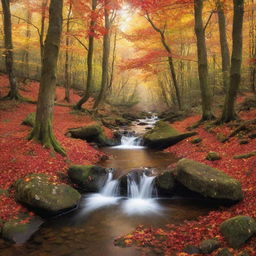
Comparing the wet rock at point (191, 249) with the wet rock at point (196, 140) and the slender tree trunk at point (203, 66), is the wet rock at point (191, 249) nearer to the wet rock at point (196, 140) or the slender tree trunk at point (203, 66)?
the wet rock at point (196, 140)

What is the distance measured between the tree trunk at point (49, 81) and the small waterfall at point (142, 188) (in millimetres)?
3350

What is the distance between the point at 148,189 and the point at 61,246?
4.11 metres

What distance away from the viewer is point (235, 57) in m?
13.5

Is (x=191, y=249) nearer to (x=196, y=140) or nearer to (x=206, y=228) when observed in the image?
(x=206, y=228)

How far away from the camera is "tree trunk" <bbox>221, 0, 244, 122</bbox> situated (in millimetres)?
12980

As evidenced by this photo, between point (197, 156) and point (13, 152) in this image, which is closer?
point (13, 152)

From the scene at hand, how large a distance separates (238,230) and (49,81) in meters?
8.72

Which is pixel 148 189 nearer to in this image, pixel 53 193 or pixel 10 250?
pixel 53 193

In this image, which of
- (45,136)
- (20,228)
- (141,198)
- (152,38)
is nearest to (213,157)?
(141,198)

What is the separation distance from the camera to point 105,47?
22.3 meters

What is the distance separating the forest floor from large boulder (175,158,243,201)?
36 centimetres

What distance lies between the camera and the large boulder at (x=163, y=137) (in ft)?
52.1

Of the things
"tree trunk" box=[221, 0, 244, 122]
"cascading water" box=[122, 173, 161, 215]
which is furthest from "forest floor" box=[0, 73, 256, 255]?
"cascading water" box=[122, 173, 161, 215]

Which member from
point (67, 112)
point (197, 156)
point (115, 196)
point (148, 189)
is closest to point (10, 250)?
point (115, 196)
